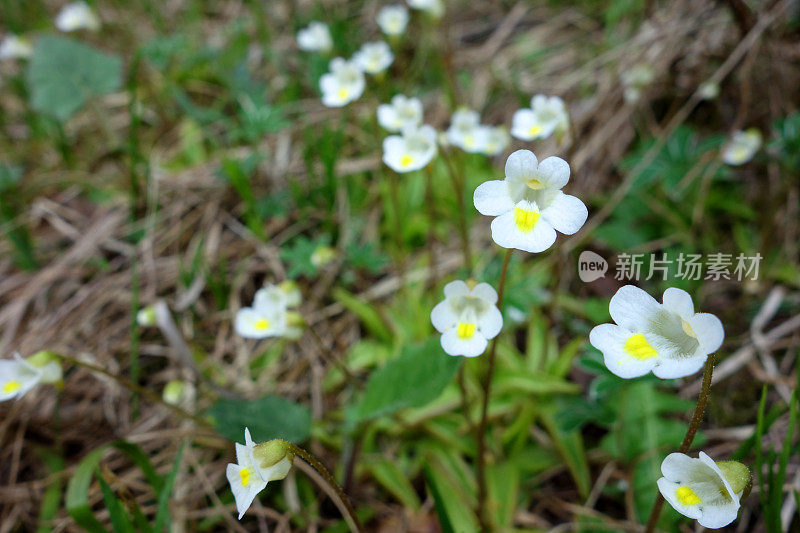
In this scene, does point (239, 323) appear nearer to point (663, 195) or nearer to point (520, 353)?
point (520, 353)

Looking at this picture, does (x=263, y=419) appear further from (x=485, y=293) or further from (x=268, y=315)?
(x=485, y=293)

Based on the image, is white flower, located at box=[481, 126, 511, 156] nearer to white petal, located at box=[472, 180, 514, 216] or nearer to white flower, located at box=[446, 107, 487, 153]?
white flower, located at box=[446, 107, 487, 153]

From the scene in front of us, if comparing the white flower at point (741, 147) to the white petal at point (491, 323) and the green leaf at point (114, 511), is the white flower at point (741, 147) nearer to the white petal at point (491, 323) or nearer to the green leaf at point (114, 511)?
the white petal at point (491, 323)

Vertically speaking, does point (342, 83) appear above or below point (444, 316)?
above

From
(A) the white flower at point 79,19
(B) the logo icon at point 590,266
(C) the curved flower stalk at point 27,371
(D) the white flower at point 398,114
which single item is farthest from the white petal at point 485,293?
(A) the white flower at point 79,19

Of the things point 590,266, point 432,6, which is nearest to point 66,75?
point 432,6

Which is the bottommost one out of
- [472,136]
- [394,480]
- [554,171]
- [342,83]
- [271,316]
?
[394,480]

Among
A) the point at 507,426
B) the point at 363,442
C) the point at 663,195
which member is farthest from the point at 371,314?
the point at 663,195
